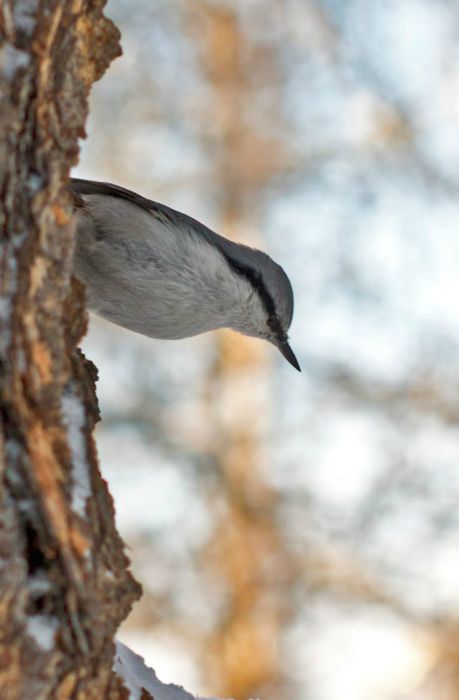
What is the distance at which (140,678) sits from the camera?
1.08 metres

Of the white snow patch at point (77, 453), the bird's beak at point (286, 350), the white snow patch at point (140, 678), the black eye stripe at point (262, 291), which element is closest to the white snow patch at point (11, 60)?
the white snow patch at point (77, 453)

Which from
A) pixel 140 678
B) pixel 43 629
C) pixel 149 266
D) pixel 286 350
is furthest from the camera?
pixel 286 350

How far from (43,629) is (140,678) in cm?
29

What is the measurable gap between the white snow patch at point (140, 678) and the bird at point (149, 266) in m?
0.67

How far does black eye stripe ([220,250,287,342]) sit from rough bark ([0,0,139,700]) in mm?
859

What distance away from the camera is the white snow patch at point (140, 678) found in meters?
1.03

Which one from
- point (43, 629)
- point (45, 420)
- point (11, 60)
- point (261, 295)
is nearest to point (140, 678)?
point (43, 629)

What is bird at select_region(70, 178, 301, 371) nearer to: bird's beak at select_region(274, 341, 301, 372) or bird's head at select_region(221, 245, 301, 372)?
bird's head at select_region(221, 245, 301, 372)

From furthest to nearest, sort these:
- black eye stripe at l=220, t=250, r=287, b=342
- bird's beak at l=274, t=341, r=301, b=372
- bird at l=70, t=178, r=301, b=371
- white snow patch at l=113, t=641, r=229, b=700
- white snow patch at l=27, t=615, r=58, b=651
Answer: bird's beak at l=274, t=341, r=301, b=372 → black eye stripe at l=220, t=250, r=287, b=342 → bird at l=70, t=178, r=301, b=371 → white snow patch at l=113, t=641, r=229, b=700 → white snow patch at l=27, t=615, r=58, b=651

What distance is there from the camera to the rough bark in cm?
81

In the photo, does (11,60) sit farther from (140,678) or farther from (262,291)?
(262,291)

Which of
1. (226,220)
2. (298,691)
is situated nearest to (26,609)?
(298,691)

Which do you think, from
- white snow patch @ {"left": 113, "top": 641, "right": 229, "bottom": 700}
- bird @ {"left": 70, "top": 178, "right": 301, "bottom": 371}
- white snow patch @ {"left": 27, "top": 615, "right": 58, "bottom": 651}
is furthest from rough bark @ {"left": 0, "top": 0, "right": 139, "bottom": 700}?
bird @ {"left": 70, "top": 178, "right": 301, "bottom": 371}

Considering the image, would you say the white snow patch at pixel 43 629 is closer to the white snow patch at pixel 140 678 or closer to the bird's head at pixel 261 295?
the white snow patch at pixel 140 678
